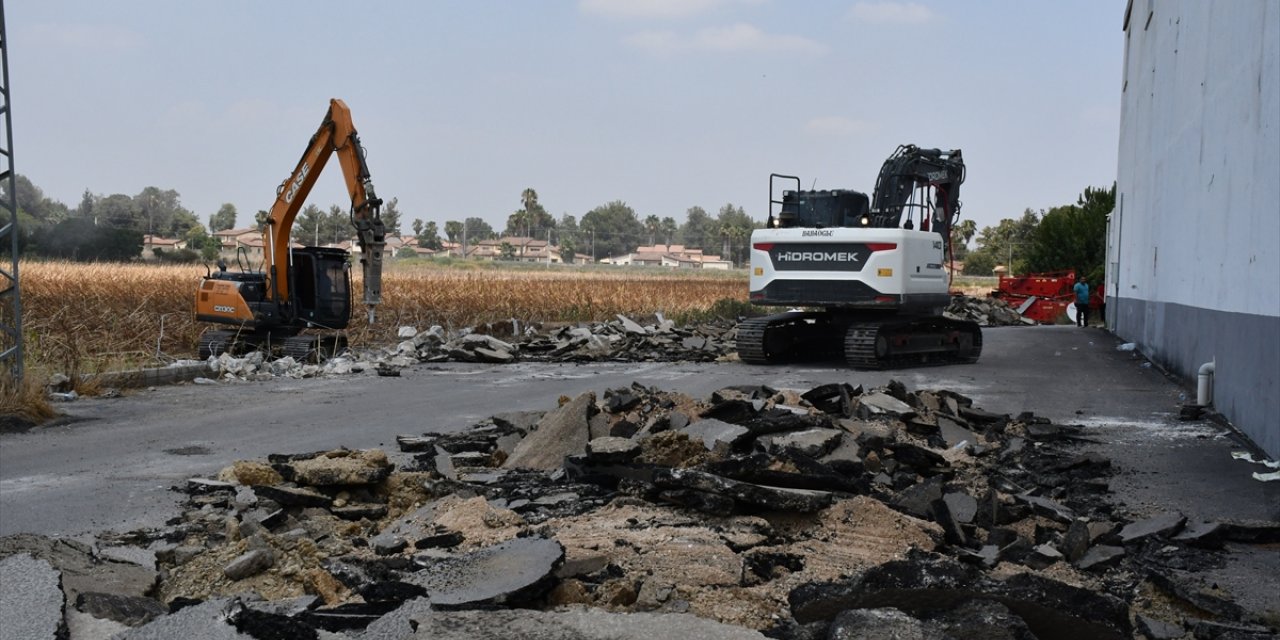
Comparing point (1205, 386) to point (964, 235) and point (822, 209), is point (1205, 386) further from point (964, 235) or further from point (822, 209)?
point (964, 235)

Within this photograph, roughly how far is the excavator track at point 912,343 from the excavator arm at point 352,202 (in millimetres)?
8257

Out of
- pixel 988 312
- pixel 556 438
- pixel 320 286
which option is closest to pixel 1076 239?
pixel 988 312

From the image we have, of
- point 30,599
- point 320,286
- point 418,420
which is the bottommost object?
point 418,420

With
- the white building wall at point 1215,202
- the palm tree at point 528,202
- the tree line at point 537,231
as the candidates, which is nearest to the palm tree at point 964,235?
the tree line at point 537,231

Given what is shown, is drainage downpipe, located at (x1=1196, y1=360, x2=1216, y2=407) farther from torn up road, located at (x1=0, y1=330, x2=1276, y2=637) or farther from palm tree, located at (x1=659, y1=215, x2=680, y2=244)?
palm tree, located at (x1=659, y1=215, x2=680, y2=244)

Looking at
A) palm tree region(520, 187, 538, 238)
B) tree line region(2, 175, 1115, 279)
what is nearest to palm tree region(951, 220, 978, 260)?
tree line region(2, 175, 1115, 279)

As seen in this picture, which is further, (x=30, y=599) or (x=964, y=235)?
(x=964, y=235)

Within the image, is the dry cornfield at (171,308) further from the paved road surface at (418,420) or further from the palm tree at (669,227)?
the palm tree at (669,227)

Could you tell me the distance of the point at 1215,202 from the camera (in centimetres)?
1275

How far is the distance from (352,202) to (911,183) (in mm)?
10041

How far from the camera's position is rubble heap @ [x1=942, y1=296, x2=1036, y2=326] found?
3562 cm

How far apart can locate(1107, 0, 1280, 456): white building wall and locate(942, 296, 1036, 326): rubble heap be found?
1172 centimetres

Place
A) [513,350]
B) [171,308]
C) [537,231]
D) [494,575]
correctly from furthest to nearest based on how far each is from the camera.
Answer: [537,231] < [171,308] < [513,350] < [494,575]

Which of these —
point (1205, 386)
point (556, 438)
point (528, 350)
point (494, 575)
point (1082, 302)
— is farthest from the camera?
point (1082, 302)
